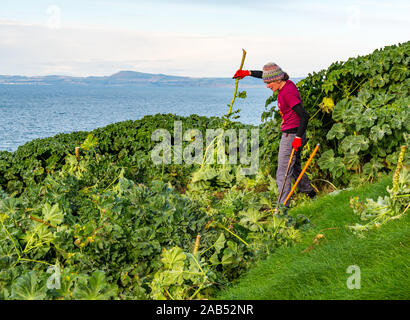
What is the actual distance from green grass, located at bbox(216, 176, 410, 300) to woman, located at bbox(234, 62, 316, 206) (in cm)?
178

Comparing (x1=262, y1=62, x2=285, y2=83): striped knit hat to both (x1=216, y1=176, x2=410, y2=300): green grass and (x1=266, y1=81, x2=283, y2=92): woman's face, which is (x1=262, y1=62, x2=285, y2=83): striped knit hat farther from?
(x1=216, y1=176, x2=410, y2=300): green grass

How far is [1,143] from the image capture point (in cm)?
3928

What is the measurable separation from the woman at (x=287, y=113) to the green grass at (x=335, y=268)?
1.78m

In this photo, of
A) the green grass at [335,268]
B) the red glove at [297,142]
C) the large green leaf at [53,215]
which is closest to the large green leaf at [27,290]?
the large green leaf at [53,215]

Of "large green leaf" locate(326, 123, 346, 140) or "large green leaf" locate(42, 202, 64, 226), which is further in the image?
"large green leaf" locate(326, 123, 346, 140)

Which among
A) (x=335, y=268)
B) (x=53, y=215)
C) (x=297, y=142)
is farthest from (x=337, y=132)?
(x=53, y=215)

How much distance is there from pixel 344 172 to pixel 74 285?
5.04m

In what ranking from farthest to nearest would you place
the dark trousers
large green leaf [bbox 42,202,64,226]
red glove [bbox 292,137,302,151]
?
the dark trousers
red glove [bbox 292,137,302,151]
large green leaf [bbox 42,202,64,226]

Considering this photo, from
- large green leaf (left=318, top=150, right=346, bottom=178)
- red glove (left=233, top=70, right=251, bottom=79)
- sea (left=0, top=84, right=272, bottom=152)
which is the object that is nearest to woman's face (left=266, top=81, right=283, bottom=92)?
→ red glove (left=233, top=70, right=251, bottom=79)

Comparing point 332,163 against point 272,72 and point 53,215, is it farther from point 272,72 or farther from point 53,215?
point 53,215

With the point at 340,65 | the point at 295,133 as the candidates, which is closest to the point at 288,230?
the point at 295,133

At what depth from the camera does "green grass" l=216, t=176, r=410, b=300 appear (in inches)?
140

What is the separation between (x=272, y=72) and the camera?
21.7ft
